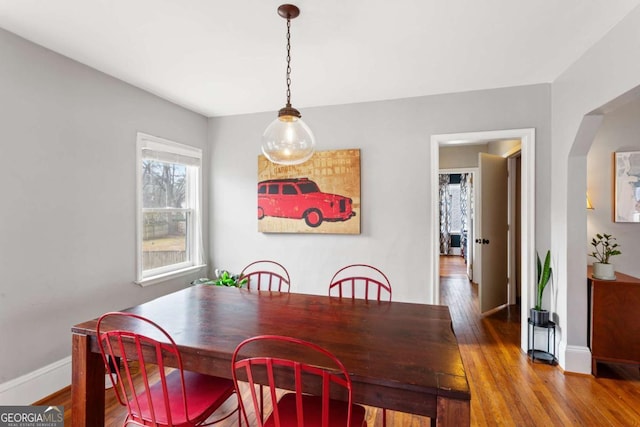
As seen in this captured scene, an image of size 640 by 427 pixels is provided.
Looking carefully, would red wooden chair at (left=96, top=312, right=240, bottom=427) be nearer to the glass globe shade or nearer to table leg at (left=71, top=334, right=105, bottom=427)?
table leg at (left=71, top=334, right=105, bottom=427)

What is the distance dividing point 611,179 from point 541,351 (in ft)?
5.85

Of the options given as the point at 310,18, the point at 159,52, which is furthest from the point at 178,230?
the point at 310,18

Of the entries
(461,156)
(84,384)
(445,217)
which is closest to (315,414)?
(84,384)

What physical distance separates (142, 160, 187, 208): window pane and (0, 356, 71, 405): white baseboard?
1.43 metres

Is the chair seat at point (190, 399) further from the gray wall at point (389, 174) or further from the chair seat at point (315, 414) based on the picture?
the gray wall at point (389, 174)

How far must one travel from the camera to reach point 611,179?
297 cm

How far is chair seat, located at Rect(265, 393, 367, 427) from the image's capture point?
1.30 meters

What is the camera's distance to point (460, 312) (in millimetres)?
3959

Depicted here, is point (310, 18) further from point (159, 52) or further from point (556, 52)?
point (556, 52)

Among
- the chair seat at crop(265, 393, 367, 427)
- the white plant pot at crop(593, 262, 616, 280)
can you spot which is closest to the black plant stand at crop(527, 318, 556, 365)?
the white plant pot at crop(593, 262, 616, 280)

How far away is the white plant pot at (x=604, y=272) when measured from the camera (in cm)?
244

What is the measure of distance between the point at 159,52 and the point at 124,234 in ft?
5.10

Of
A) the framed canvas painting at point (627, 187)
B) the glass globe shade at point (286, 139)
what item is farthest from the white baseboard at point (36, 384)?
Result: the framed canvas painting at point (627, 187)

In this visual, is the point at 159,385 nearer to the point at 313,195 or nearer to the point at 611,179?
the point at 313,195
